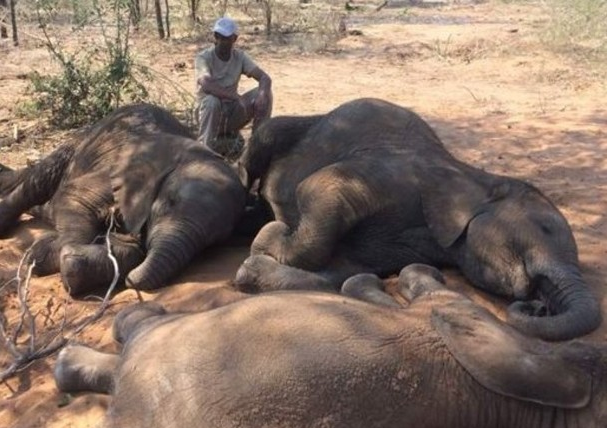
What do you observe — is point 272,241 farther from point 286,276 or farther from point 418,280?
point 418,280

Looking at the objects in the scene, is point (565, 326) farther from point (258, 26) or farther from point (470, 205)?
point (258, 26)

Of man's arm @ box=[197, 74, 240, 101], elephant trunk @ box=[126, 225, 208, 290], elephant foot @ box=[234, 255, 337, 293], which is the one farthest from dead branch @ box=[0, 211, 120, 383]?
man's arm @ box=[197, 74, 240, 101]

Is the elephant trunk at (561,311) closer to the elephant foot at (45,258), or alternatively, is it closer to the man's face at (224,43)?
the elephant foot at (45,258)

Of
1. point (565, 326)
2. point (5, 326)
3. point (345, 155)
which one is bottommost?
point (5, 326)

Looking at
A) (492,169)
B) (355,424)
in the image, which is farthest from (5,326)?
(492,169)

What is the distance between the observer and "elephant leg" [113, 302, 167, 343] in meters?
4.54

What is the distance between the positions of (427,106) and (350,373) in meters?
8.47

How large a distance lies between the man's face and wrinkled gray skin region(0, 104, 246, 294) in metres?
1.84

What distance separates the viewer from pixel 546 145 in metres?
8.94

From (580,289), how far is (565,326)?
39cm

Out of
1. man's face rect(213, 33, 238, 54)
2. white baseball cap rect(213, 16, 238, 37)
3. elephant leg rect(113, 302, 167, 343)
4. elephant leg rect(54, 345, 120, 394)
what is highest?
white baseball cap rect(213, 16, 238, 37)

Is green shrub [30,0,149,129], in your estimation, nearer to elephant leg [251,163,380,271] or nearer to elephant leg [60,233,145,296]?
elephant leg [60,233,145,296]

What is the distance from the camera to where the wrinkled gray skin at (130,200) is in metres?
5.66

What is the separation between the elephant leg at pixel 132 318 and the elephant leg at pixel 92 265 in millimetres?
912
